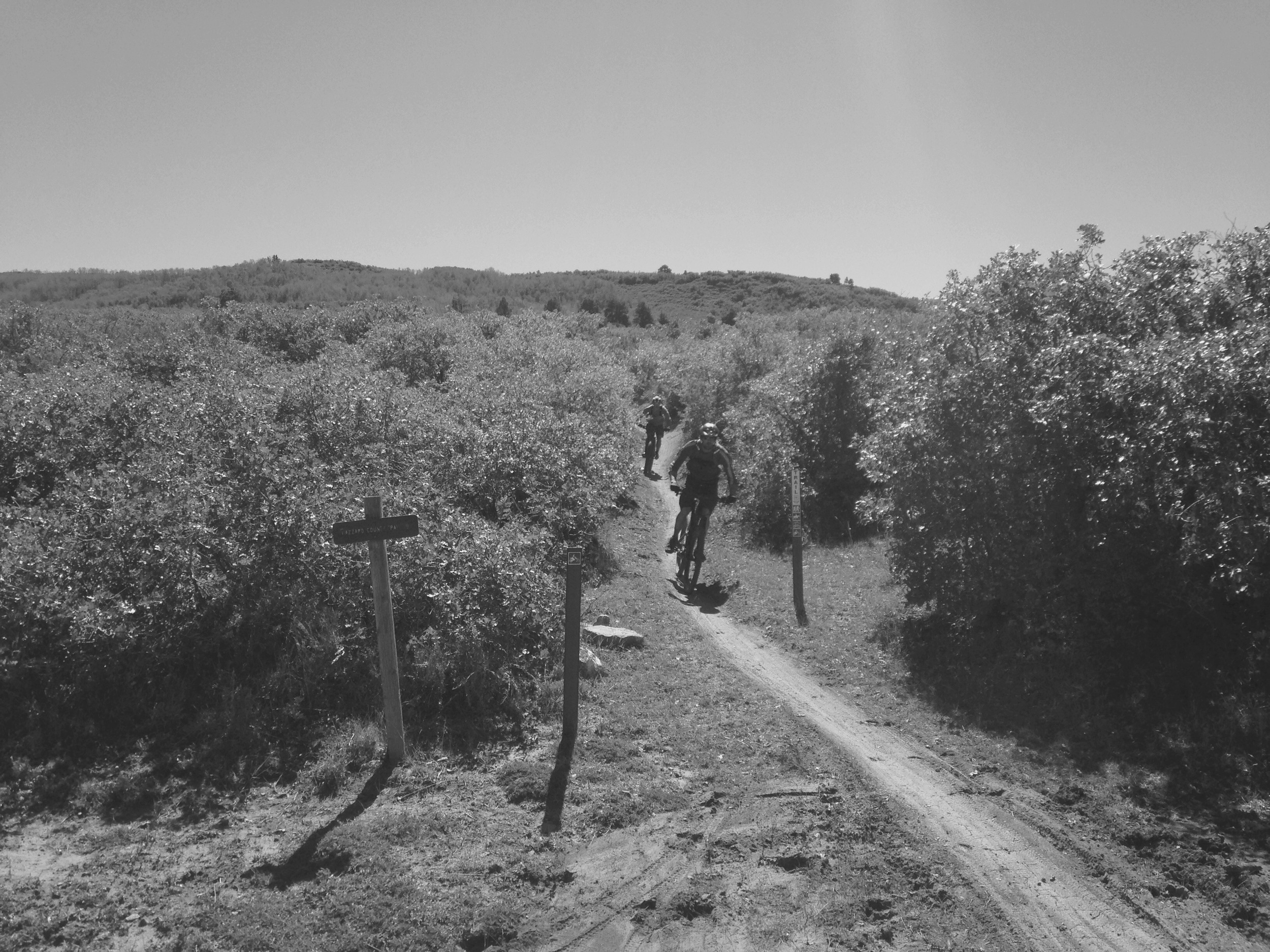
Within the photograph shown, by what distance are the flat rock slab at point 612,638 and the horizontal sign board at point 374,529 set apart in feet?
10.0

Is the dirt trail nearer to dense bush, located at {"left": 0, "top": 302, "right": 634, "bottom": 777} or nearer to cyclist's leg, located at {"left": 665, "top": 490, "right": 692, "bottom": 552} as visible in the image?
dense bush, located at {"left": 0, "top": 302, "right": 634, "bottom": 777}

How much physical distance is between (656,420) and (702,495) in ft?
28.4

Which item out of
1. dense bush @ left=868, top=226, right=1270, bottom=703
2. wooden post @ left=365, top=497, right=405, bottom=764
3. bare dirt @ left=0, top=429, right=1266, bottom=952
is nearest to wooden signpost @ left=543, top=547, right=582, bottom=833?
bare dirt @ left=0, top=429, right=1266, bottom=952

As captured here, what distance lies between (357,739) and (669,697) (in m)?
2.58

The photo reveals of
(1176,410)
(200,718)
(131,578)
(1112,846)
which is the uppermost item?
(1176,410)

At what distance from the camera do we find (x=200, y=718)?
21.0 ft

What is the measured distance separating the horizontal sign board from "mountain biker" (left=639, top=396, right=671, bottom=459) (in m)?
14.1

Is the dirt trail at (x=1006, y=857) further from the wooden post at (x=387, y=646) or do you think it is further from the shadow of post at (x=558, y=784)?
the wooden post at (x=387, y=646)

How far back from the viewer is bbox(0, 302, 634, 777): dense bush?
6.59 metres

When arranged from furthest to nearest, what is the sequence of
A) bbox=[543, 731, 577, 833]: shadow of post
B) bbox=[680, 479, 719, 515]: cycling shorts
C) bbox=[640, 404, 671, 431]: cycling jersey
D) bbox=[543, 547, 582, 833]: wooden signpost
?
bbox=[640, 404, 671, 431]: cycling jersey < bbox=[680, 479, 719, 515]: cycling shorts < bbox=[543, 547, 582, 833]: wooden signpost < bbox=[543, 731, 577, 833]: shadow of post

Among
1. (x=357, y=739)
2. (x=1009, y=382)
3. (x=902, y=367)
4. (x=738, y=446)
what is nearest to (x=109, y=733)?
(x=357, y=739)

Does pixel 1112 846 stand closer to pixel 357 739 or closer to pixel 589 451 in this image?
pixel 357 739

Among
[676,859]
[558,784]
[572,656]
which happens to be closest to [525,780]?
[558,784]

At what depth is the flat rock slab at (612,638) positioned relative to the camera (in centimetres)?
855
